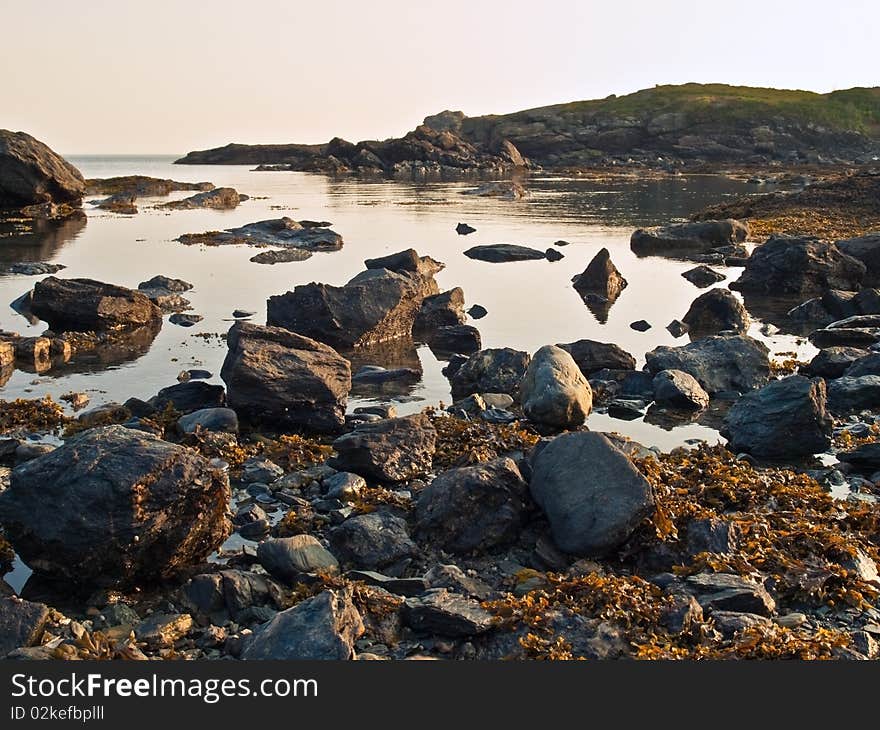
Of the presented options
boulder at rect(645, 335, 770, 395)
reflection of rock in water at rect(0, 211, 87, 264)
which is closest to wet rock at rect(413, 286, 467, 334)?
boulder at rect(645, 335, 770, 395)

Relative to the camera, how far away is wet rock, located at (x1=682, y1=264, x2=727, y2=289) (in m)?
27.5

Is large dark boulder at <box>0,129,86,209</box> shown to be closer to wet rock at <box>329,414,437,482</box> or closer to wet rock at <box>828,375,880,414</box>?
wet rock at <box>329,414,437,482</box>

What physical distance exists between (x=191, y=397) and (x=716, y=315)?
13060mm

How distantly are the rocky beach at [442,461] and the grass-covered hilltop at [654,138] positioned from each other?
304 ft

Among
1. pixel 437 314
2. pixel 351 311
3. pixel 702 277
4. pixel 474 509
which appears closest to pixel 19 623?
pixel 474 509

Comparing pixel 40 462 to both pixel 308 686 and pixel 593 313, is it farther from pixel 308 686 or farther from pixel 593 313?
pixel 593 313

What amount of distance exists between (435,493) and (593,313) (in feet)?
46.3

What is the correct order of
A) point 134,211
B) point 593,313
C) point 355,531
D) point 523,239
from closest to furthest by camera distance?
1. point 355,531
2. point 593,313
3. point 523,239
4. point 134,211

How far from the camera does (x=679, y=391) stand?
14172 mm

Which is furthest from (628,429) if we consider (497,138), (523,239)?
(497,138)

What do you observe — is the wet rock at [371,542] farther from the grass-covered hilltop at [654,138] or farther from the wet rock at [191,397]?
the grass-covered hilltop at [654,138]

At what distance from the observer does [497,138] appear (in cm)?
14650

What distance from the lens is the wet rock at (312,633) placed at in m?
6.53

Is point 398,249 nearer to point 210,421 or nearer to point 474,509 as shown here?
point 210,421
